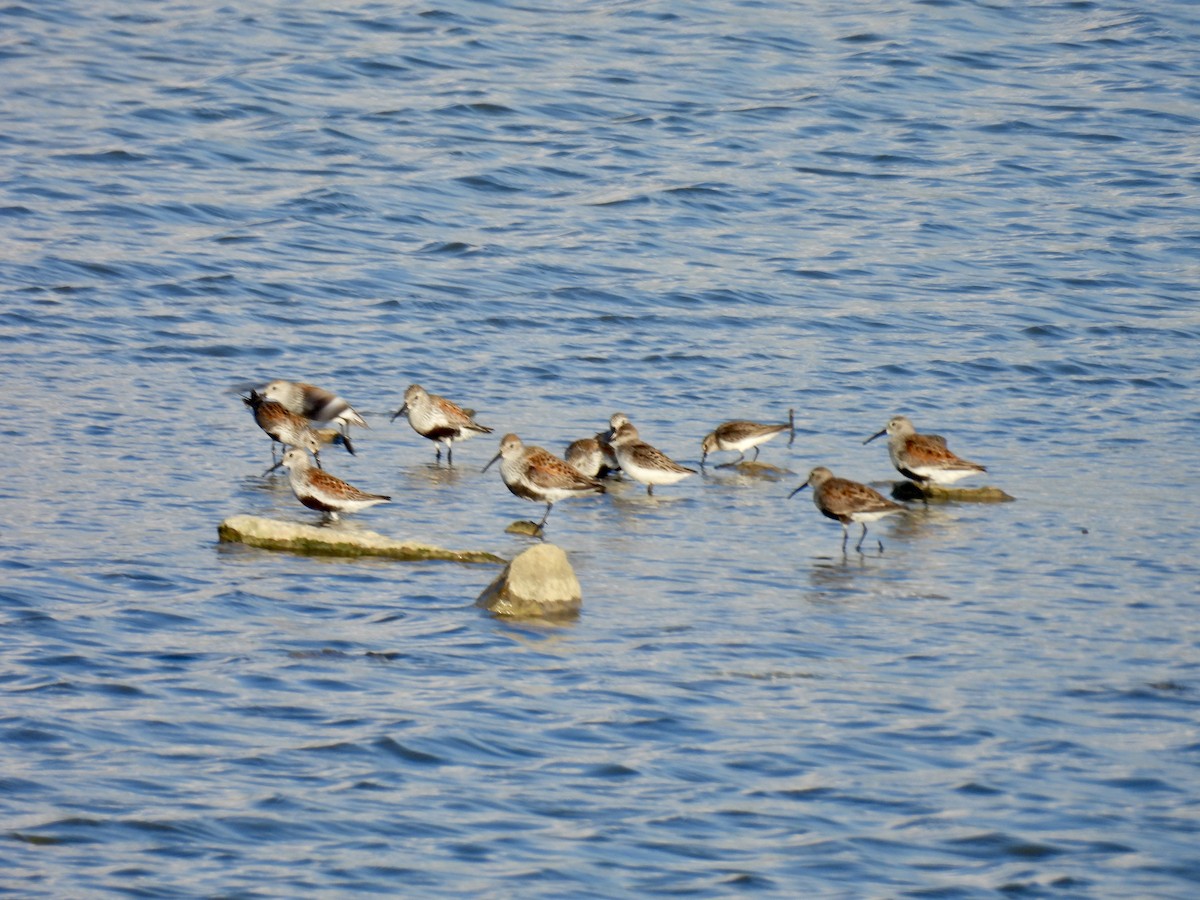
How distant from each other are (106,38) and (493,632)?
81.5 feet

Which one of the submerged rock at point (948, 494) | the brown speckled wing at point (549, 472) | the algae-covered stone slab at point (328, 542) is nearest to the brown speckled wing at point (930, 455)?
the submerged rock at point (948, 494)

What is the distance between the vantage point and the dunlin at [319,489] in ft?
45.0

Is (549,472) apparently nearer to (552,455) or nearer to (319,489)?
(552,455)

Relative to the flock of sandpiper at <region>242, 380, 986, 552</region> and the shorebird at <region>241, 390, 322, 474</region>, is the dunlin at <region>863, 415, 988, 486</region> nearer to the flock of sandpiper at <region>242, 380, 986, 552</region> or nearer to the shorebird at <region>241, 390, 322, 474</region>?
the flock of sandpiper at <region>242, 380, 986, 552</region>

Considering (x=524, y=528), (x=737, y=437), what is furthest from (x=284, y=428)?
(x=737, y=437)

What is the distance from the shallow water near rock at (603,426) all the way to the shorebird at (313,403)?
0.43 m

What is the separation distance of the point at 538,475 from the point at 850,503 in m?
2.47

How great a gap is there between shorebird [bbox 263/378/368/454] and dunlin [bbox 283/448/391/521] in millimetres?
2383

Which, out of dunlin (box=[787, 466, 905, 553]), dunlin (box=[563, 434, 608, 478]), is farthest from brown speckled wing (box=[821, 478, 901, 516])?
dunlin (box=[563, 434, 608, 478])

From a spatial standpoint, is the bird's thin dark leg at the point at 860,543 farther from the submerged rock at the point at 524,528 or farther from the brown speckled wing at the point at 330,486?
the brown speckled wing at the point at 330,486

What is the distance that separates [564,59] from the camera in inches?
1334

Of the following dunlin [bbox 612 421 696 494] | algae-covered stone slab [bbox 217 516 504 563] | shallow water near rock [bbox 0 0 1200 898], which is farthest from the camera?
dunlin [bbox 612 421 696 494]

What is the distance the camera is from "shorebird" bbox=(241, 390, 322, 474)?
1549 centimetres

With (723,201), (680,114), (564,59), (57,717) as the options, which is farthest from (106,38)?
(57,717)
